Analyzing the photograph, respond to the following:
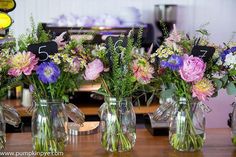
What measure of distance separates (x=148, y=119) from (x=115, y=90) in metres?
0.46

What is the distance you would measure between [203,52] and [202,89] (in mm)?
142

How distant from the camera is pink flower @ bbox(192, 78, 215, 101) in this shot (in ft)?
4.77

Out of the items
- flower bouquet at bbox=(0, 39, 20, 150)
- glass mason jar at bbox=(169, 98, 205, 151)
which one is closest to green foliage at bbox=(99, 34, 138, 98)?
glass mason jar at bbox=(169, 98, 205, 151)

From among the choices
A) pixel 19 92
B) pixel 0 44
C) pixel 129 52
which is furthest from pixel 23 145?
pixel 19 92

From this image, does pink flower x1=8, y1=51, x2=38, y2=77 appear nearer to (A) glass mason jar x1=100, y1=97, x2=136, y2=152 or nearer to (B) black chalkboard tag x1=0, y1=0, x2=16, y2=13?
(A) glass mason jar x1=100, y1=97, x2=136, y2=152

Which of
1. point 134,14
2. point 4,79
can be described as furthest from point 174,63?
point 134,14

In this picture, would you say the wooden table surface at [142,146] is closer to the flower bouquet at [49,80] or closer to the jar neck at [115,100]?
the flower bouquet at [49,80]

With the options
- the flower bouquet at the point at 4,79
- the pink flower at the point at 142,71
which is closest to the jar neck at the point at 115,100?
the pink flower at the point at 142,71

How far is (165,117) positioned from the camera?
1680mm

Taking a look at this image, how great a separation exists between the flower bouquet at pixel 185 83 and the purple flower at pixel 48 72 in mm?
368

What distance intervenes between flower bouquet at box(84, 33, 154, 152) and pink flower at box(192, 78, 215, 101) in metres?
0.17

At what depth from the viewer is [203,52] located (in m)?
1.49

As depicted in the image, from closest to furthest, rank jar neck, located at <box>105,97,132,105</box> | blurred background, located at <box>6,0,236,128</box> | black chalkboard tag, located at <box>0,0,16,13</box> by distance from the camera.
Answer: jar neck, located at <box>105,97,132,105</box> < black chalkboard tag, located at <box>0,0,16,13</box> < blurred background, located at <box>6,0,236,128</box>

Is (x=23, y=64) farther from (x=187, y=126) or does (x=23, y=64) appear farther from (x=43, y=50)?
(x=187, y=126)
